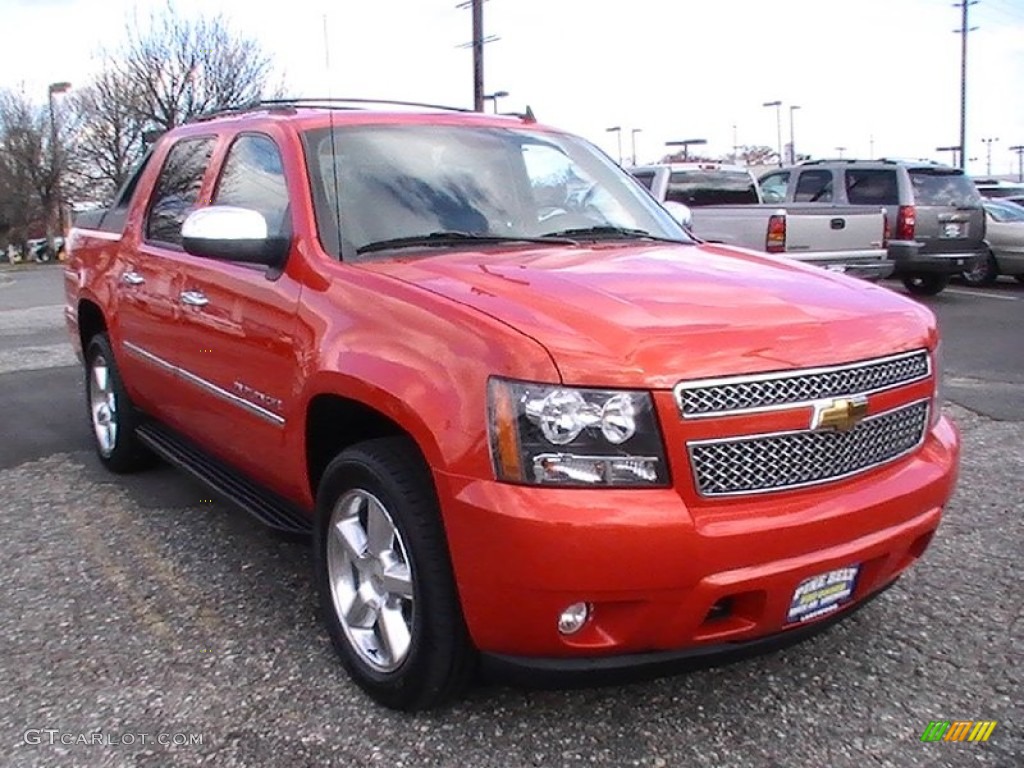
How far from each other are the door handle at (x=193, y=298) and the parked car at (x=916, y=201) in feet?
36.0

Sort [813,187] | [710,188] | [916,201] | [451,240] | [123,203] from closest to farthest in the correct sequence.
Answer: [451,240]
[123,203]
[710,188]
[916,201]
[813,187]

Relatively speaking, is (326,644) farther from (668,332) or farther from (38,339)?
(38,339)

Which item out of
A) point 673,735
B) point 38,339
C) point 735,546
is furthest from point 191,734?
point 38,339

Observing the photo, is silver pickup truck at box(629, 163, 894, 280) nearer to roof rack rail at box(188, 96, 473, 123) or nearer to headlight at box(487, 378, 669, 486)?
roof rack rail at box(188, 96, 473, 123)

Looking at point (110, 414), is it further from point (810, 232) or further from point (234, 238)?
point (810, 232)

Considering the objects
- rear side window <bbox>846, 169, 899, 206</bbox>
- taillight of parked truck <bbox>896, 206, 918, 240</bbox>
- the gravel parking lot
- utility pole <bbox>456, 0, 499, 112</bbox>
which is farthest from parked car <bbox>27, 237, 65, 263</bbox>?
the gravel parking lot

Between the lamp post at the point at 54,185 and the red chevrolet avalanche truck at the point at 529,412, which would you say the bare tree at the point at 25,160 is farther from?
the red chevrolet avalanche truck at the point at 529,412

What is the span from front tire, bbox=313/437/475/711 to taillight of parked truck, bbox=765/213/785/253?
8.73 metres

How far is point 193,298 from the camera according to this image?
13.4 feet

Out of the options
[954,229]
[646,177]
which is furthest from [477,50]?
[954,229]

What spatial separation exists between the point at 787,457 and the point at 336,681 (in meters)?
1.56

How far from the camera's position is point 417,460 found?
2.83 metres

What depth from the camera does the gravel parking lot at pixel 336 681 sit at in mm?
2814

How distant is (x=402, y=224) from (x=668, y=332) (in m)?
1.31
